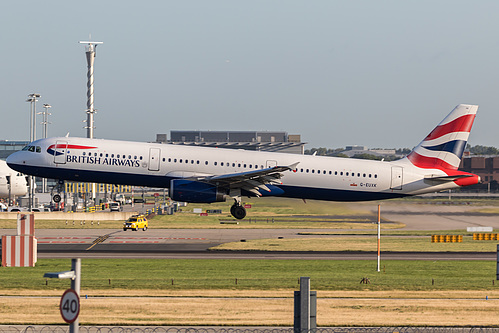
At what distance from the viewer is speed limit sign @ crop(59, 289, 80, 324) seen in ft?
48.5

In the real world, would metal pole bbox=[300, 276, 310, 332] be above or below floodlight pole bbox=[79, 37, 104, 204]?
below

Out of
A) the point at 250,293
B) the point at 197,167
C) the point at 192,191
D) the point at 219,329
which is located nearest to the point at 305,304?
the point at 219,329

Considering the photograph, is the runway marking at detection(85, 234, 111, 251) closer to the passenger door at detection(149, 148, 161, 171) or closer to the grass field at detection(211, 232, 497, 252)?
the grass field at detection(211, 232, 497, 252)

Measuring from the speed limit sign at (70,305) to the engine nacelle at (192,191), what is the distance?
116 ft

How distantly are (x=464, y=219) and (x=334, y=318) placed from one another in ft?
274

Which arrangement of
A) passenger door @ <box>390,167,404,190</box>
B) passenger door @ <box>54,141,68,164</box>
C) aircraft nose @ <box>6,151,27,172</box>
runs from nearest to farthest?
1. passenger door @ <box>54,141,68,164</box>
2. aircraft nose @ <box>6,151,27,172</box>
3. passenger door @ <box>390,167,404,190</box>

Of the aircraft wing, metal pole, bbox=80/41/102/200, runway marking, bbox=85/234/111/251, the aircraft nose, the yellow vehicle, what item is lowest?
runway marking, bbox=85/234/111/251

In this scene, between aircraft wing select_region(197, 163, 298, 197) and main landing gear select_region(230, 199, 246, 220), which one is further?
main landing gear select_region(230, 199, 246, 220)

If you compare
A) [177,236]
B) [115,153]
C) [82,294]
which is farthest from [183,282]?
[177,236]

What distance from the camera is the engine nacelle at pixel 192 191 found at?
165 ft

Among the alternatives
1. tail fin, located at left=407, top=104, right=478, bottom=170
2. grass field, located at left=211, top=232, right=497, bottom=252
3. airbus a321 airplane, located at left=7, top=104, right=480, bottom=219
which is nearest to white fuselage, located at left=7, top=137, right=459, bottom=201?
airbus a321 airplane, located at left=7, top=104, right=480, bottom=219

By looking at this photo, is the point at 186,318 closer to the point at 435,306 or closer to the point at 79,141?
the point at 435,306

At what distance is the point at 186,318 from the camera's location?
32656 millimetres

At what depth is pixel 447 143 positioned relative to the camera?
5878cm
